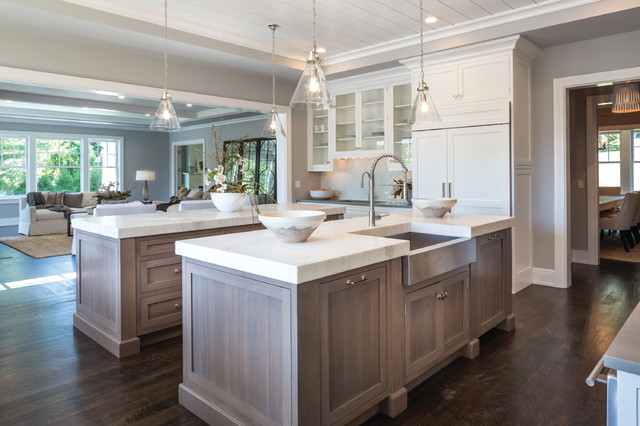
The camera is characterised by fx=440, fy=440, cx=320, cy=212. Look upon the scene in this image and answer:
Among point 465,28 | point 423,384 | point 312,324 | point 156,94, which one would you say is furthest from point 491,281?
point 156,94

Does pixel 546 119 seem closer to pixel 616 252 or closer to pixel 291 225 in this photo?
pixel 616 252

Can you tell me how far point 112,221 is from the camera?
3211 millimetres

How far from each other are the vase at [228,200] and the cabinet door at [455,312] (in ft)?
6.58

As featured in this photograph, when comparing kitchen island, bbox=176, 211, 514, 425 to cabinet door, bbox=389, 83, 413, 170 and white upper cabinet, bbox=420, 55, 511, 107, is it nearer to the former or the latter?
white upper cabinet, bbox=420, 55, 511, 107

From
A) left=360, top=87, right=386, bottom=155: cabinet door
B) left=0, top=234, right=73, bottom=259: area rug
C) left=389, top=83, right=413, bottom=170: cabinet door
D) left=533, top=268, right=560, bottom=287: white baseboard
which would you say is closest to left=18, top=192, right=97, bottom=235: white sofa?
left=0, top=234, right=73, bottom=259: area rug

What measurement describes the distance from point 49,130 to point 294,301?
11476 mm

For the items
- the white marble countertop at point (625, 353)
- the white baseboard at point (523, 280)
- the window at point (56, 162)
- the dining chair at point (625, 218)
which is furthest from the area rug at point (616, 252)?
the window at point (56, 162)

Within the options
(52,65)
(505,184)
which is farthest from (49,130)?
(505,184)

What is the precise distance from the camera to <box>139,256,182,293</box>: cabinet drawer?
9.95 feet

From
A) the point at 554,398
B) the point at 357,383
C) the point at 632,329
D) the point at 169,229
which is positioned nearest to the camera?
the point at 632,329

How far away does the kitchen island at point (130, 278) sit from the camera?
293 cm

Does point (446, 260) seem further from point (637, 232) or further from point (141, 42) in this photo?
point (637, 232)

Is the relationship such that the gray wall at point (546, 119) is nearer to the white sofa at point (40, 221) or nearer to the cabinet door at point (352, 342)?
the cabinet door at point (352, 342)

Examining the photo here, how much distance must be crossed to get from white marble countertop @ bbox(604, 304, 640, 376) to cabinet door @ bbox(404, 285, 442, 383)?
4.16 feet
